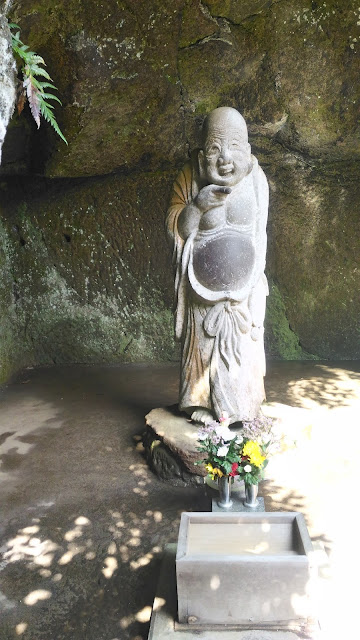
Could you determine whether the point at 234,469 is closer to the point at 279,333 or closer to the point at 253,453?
the point at 253,453

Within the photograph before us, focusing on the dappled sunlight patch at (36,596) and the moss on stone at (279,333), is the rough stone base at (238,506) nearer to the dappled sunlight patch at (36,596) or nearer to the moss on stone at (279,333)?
the dappled sunlight patch at (36,596)

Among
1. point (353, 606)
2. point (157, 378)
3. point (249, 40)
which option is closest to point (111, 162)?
point (249, 40)

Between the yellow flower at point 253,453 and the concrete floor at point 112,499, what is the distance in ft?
1.27

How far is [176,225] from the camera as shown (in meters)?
4.62

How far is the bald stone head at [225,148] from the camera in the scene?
4.26 meters

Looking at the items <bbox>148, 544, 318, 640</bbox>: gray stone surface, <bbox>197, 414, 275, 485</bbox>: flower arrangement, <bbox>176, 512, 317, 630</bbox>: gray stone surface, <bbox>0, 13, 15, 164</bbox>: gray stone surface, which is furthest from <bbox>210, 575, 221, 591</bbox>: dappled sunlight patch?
<bbox>0, 13, 15, 164</bbox>: gray stone surface

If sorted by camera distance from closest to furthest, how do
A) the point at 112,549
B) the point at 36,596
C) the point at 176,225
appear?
the point at 36,596 → the point at 112,549 → the point at 176,225

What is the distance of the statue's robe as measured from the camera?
439 centimetres

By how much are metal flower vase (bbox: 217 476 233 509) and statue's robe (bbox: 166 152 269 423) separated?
2.67 ft

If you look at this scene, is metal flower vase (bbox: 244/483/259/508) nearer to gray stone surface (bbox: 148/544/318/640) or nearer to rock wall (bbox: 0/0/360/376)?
gray stone surface (bbox: 148/544/318/640)

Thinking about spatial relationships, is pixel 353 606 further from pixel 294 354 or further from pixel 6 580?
pixel 294 354

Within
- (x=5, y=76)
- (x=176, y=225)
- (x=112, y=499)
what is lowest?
(x=112, y=499)

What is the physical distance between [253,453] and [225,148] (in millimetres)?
2325

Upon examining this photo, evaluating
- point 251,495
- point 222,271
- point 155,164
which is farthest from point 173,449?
point 155,164
